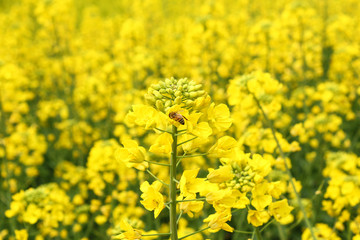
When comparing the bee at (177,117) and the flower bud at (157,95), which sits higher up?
the flower bud at (157,95)

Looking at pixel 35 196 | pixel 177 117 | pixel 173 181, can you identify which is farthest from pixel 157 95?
pixel 35 196

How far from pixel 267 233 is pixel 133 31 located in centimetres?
400

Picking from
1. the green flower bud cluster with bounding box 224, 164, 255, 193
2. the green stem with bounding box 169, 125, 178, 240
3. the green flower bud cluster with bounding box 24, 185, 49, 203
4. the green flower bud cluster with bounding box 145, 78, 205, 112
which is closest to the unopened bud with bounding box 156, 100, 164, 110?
the green flower bud cluster with bounding box 145, 78, 205, 112

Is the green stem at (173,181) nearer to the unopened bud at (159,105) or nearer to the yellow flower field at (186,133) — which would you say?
the yellow flower field at (186,133)

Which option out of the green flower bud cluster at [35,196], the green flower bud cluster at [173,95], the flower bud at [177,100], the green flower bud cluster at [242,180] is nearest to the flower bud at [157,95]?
the green flower bud cluster at [173,95]

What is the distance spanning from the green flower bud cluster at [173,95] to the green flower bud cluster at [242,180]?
19.4 inches

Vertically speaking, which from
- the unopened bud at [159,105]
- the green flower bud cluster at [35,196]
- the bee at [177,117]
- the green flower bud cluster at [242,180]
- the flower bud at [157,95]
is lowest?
the green flower bud cluster at [35,196]

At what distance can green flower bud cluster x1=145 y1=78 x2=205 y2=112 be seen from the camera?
164 cm

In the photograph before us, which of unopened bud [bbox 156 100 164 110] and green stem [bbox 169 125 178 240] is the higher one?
unopened bud [bbox 156 100 164 110]

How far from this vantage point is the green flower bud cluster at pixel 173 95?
1.64 meters

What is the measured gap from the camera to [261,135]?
3107 millimetres

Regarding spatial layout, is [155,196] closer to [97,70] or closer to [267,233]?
[267,233]

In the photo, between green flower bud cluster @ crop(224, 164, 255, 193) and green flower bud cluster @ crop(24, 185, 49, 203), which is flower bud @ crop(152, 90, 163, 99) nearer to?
green flower bud cluster @ crop(224, 164, 255, 193)

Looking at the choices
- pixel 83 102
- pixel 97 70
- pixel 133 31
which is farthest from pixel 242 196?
pixel 97 70
